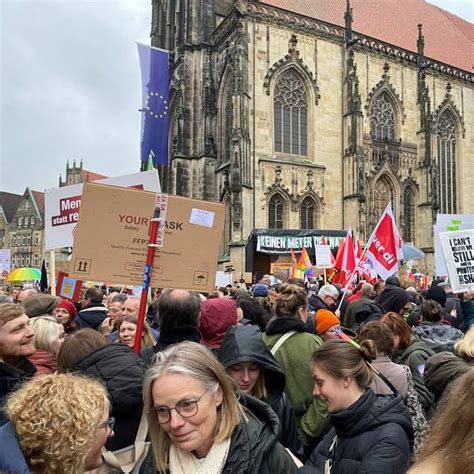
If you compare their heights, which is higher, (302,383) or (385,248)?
(385,248)

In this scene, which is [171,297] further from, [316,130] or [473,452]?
[316,130]

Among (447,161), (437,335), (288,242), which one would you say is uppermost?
(447,161)

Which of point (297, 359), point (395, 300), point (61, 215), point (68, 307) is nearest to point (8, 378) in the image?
point (297, 359)

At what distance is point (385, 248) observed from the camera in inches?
368

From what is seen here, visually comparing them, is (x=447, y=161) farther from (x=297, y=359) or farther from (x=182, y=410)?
(x=182, y=410)

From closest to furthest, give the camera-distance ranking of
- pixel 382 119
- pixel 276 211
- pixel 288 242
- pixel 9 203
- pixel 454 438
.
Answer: pixel 454 438
pixel 288 242
pixel 276 211
pixel 382 119
pixel 9 203

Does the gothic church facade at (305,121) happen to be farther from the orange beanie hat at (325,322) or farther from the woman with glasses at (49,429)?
the woman with glasses at (49,429)

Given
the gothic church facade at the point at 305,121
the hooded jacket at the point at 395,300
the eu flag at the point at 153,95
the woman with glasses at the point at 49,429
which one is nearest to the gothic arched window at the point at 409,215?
the gothic church facade at the point at 305,121

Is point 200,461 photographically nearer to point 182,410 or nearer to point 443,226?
point 182,410

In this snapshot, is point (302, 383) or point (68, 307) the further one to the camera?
point (68, 307)

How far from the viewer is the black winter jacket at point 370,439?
7.68 feet

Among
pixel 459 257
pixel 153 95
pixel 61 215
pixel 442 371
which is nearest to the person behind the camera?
pixel 442 371

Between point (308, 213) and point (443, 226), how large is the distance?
62.1 feet

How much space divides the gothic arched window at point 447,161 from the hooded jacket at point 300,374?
102 ft
